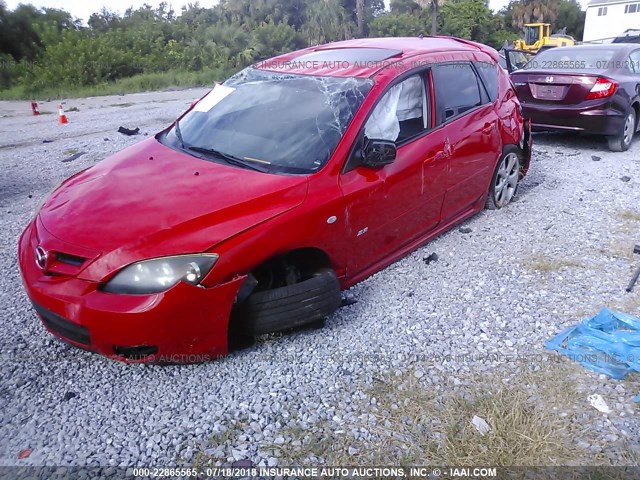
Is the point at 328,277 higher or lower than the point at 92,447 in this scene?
higher

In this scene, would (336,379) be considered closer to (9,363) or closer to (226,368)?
(226,368)

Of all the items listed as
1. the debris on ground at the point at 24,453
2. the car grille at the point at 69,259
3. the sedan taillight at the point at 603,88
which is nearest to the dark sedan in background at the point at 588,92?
the sedan taillight at the point at 603,88

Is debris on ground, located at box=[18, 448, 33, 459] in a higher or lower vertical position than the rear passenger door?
lower

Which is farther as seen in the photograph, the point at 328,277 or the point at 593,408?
the point at 328,277

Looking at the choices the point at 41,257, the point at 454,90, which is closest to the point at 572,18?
the point at 454,90

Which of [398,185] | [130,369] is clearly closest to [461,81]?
[398,185]

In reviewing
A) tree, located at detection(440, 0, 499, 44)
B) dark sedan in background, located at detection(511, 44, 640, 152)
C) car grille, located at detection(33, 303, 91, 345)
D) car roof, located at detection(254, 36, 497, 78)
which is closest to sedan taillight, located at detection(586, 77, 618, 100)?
dark sedan in background, located at detection(511, 44, 640, 152)

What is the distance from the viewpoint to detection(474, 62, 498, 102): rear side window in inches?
199

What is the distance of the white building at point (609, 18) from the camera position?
44.9 m

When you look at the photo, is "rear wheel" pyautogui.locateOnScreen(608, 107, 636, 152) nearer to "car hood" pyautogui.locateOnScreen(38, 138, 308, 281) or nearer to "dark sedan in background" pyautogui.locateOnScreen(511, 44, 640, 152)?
"dark sedan in background" pyautogui.locateOnScreen(511, 44, 640, 152)

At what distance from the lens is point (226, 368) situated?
3018 millimetres

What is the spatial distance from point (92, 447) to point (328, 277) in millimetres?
1507

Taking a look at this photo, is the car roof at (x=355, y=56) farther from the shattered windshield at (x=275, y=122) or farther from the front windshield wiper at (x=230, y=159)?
the front windshield wiper at (x=230, y=159)

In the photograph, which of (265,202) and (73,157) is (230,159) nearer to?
(265,202)
